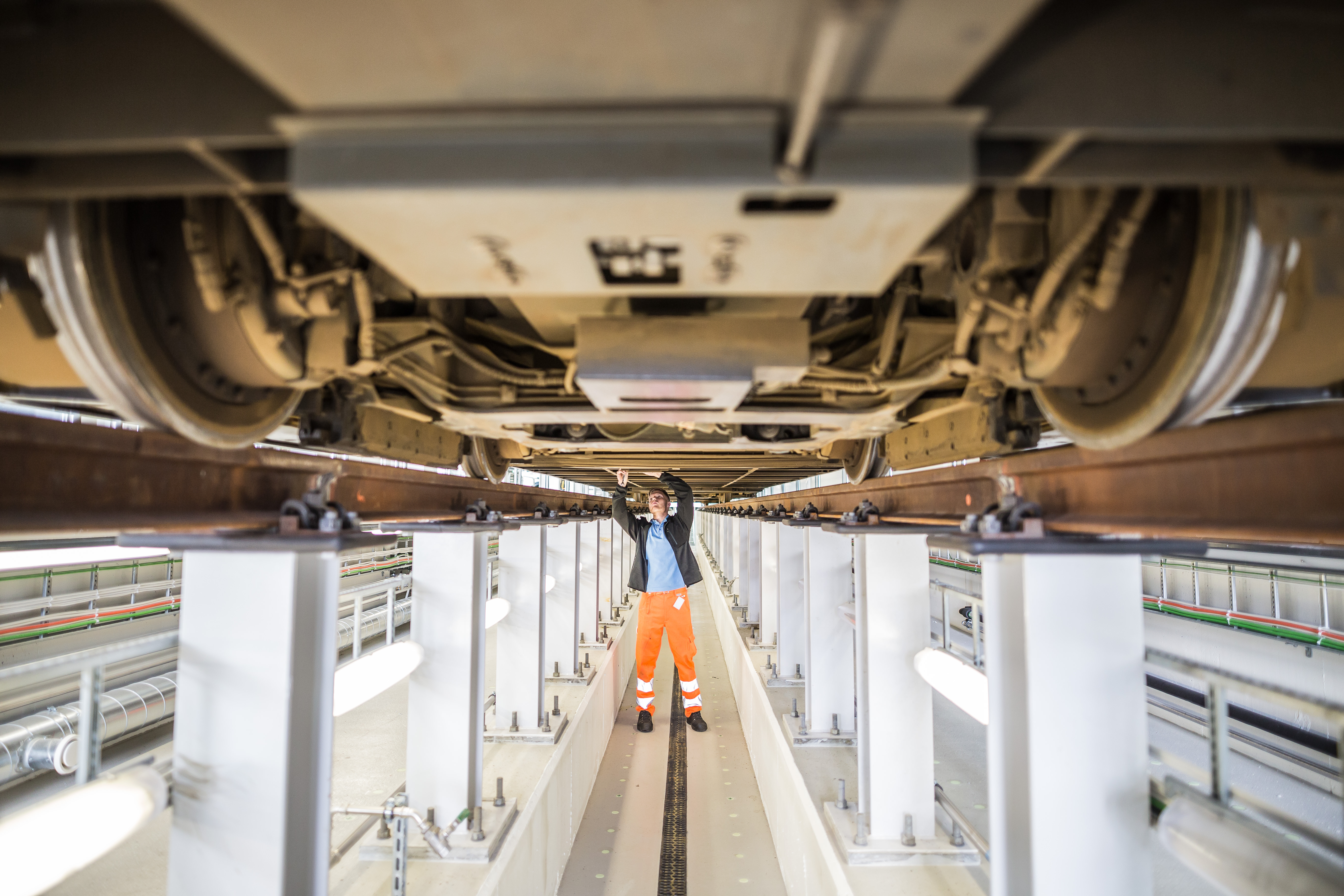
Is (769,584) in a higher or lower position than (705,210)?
lower

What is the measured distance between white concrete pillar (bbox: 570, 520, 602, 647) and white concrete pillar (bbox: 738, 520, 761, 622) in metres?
2.21

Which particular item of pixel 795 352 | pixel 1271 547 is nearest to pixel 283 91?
pixel 795 352

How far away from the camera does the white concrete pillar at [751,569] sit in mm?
9766

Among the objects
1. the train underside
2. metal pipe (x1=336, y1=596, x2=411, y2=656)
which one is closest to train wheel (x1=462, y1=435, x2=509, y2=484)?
the train underside

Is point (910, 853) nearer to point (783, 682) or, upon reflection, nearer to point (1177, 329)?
point (1177, 329)

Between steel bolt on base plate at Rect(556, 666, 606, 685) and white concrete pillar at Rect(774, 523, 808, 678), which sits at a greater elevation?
white concrete pillar at Rect(774, 523, 808, 678)

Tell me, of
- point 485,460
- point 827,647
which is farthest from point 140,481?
point 827,647

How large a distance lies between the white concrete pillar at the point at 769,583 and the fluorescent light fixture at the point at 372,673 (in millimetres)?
4341

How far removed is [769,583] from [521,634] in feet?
11.4

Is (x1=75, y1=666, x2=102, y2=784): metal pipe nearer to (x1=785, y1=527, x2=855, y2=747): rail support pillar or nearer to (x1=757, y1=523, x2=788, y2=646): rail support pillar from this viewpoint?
(x1=785, y1=527, x2=855, y2=747): rail support pillar

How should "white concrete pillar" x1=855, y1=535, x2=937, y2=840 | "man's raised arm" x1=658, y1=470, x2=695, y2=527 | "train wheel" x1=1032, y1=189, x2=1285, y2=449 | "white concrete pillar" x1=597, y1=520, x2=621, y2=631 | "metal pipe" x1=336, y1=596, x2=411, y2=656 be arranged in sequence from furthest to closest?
"white concrete pillar" x1=597, y1=520, x2=621, y2=631 → "metal pipe" x1=336, y1=596, x2=411, y2=656 → "man's raised arm" x1=658, y1=470, x2=695, y2=527 → "white concrete pillar" x1=855, y1=535, x2=937, y2=840 → "train wheel" x1=1032, y1=189, x2=1285, y2=449

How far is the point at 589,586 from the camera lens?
340 inches

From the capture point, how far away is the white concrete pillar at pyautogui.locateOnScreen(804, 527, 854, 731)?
193 inches

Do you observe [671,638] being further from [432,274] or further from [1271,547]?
[432,274]
